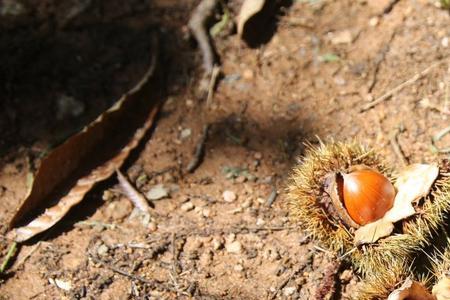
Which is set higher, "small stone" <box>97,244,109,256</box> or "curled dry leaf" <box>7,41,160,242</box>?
"curled dry leaf" <box>7,41,160,242</box>

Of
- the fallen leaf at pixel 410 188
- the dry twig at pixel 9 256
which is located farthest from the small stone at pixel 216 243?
the dry twig at pixel 9 256

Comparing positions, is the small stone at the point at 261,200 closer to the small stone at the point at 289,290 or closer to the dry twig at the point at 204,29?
the small stone at the point at 289,290

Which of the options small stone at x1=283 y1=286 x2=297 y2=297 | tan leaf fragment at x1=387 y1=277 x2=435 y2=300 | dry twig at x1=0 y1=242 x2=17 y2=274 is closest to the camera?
tan leaf fragment at x1=387 y1=277 x2=435 y2=300

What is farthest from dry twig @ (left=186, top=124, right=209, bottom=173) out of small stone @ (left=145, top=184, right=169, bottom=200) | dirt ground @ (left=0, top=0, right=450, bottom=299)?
small stone @ (left=145, top=184, right=169, bottom=200)

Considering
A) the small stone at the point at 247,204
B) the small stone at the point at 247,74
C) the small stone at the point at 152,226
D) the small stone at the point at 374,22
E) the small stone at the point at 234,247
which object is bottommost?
the small stone at the point at 234,247

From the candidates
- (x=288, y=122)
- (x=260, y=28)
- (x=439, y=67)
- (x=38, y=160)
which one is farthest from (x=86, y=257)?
(x=439, y=67)

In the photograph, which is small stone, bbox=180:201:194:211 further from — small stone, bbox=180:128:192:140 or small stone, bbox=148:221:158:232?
small stone, bbox=180:128:192:140

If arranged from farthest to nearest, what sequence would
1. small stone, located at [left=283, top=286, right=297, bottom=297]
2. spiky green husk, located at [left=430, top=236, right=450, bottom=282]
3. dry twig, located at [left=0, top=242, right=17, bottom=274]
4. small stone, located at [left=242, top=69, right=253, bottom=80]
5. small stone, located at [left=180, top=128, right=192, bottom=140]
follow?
small stone, located at [left=242, top=69, right=253, bottom=80] → small stone, located at [left=180, top=128, right=192, bottom=140] → dry twig, located at [left=0, top=242, right=17, bottom=274] → small stone, located at [left=283, top=286, right=297, bottom=297] → spiky green husk, located at [left=430, top=236, right=450, bottom=282]
